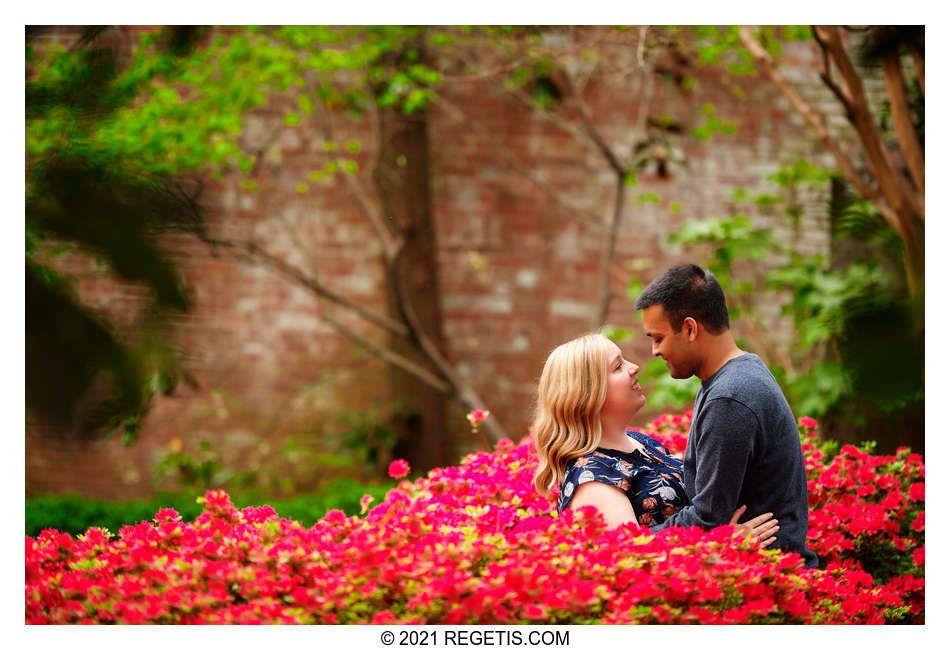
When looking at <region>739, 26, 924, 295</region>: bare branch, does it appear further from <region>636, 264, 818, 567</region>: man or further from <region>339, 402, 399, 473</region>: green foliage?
<region>339, 402, 399, 473</region>: green foliage

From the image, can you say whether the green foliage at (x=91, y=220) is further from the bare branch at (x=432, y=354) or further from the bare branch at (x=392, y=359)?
the bare branch at (x=392, y=359)

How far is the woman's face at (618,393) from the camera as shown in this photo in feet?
7.55

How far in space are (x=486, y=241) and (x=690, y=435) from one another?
3677 millimetres

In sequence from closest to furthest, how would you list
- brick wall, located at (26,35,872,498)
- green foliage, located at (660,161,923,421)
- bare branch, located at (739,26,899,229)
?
green foliage, located at (660,161,923,421) < bare branch, located at (739,26,899,229) < brick wall, located at (26,35,872,498)

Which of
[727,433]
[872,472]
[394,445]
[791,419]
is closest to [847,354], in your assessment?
[727,433]

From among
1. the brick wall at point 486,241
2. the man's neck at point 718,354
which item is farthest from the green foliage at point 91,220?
the brick wall at point 486,241

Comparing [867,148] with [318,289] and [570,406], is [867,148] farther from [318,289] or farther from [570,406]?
[318,289]

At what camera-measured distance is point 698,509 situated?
6.96 ft

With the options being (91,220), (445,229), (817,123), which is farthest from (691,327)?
(445,229)

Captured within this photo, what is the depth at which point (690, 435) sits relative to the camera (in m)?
2.27

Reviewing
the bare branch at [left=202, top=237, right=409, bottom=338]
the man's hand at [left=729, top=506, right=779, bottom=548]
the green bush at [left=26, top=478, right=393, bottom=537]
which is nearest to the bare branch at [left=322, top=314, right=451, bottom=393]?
the bare branch at [left=202, top=237, right=409, bottom=338]

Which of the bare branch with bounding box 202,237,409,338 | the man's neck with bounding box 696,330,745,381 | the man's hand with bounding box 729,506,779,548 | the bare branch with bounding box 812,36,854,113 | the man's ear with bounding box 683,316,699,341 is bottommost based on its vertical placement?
the man's hand with bounding box 729,506,779,548

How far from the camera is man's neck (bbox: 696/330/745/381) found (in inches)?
89.6
